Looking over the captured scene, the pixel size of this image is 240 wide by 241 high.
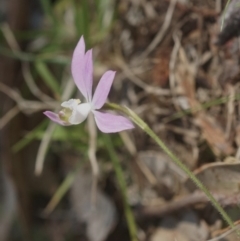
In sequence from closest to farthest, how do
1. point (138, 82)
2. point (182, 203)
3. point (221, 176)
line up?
point (221, 176) < point (182, 203) < point (138, 82)

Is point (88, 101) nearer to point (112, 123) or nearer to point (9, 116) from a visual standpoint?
point (112, 123)

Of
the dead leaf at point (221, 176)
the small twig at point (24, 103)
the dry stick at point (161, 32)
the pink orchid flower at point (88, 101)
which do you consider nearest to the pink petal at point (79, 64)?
the pink orchid flower at point (88, 101)

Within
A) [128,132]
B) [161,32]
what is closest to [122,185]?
[128,132]

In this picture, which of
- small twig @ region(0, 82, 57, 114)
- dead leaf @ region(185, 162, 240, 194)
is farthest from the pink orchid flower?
small twig @ region(0, 82, 57, 114)

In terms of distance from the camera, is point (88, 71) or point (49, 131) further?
point (49, 131)

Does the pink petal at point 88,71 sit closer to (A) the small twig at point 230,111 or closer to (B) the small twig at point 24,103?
(A) the small twig at point 230,111

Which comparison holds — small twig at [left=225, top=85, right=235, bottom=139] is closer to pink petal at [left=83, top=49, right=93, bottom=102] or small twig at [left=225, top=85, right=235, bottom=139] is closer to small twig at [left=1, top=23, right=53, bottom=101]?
pink petal at [left=83, top=49, right=93, bottom=102]
